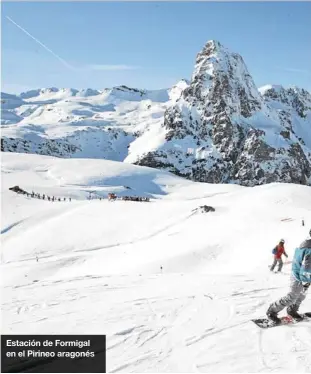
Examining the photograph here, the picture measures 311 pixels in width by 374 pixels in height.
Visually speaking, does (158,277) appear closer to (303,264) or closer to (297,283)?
(297,283)

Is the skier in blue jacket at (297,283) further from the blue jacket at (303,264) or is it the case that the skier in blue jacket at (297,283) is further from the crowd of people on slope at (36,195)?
the crowd of people on slope at (36,195)

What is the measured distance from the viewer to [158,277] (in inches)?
551

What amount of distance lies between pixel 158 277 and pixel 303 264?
7.05 m

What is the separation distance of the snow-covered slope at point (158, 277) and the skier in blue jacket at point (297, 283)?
448 mm

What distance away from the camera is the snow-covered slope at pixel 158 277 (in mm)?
6953

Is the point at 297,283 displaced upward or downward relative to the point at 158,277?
upward

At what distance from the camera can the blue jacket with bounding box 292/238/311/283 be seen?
7.60m

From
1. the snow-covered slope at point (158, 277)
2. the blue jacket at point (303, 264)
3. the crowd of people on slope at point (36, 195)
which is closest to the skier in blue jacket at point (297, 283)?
the blue jacket at point (303, 264)

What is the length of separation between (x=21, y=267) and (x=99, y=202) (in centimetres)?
2014

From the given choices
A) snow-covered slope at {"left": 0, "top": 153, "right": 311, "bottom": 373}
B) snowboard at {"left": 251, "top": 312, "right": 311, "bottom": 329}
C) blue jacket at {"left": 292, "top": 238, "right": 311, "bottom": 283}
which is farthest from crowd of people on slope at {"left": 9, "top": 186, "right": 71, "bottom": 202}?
blue jacket at {"left": 292, "top": 238, "right": 311, "bottom": 283}

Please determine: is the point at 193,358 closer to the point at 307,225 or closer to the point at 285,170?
the point at 307,225

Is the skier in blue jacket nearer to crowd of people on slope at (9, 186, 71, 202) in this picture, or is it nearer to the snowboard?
the snowboard

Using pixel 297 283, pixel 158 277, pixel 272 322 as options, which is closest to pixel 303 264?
pixel 297 283

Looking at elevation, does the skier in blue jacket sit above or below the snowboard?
above
